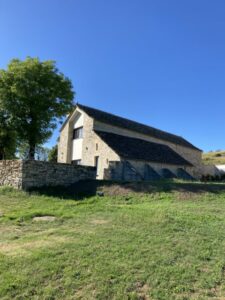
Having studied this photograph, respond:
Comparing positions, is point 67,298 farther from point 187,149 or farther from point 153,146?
point 187,149

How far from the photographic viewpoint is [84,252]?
7000mm

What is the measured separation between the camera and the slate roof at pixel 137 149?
24.1 metres

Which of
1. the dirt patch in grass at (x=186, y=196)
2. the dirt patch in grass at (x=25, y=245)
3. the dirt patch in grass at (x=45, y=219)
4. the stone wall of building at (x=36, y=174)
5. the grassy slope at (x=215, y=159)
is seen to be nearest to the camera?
the dirt patch in grass at (x=25, y=245)

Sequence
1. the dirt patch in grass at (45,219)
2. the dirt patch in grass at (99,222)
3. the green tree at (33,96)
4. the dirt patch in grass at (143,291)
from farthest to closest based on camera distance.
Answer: the green tree at (33,96) → the dirt patch in grass at (45,219) → the dirt patch in grass at (99,222) → the dirt patch in grass at (143,291)

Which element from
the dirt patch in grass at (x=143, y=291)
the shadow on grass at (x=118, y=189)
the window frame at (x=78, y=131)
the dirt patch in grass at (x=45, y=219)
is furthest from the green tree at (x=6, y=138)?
the dirt patch in grass at (x=143, y=291)

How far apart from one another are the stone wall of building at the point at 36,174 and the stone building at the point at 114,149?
364 cm

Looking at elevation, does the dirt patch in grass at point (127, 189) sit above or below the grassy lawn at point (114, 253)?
above

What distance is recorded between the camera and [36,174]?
17.3 metres

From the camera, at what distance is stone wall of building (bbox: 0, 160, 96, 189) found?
16.9 m

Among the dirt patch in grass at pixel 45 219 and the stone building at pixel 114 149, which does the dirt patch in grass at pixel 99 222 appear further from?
the stone building at pixel 114 149

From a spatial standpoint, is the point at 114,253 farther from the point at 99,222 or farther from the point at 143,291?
the point at 99,222

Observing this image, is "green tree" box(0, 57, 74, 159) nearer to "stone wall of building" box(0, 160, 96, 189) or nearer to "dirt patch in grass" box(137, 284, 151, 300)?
"stone wall of building" box(0, 160, 96, 189)

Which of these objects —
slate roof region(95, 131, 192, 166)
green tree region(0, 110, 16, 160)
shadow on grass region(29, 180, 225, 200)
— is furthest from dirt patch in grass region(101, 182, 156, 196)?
green tree region(0, 110, 16, 160)

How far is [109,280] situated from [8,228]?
509 cm
